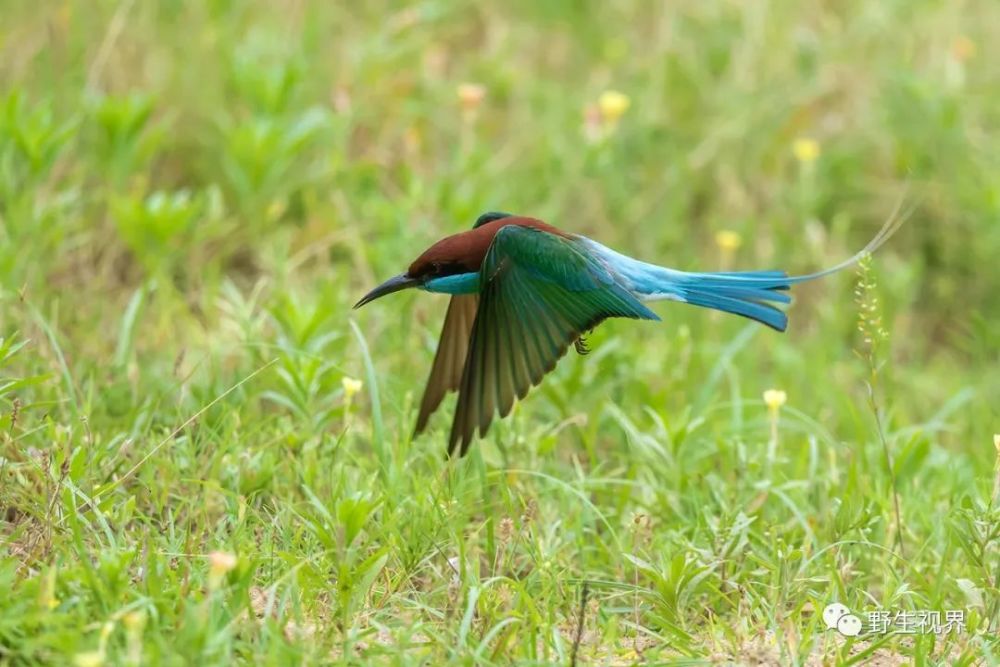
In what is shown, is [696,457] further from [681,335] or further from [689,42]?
[689,42]

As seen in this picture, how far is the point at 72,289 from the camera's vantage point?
469 cm

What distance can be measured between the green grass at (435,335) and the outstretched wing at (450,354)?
0.44 ft

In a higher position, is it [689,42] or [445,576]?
[689,42]

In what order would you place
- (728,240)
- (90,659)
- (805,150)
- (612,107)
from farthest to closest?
(805,150) < (612,107) < (728,240) < (90,659)

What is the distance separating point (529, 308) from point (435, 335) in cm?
88

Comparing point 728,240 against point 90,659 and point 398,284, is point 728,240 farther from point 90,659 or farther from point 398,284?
point 90,659

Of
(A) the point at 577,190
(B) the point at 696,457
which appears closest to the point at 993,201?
(A) the point at 577,190

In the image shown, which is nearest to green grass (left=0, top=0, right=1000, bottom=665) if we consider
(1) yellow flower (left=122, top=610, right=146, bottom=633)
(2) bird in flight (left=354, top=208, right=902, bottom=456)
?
(1) yellow flower (left=122, top=610, right=146, bottom=633)

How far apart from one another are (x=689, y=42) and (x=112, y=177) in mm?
2792

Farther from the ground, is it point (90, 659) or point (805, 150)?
point (805, 150)

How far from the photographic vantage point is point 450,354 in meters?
3.80

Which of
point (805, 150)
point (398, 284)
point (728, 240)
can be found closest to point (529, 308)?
point (398, 284)

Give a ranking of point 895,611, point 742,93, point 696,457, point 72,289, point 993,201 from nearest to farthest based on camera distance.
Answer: point 895,611 → point 696,457 → point 72,289 → point 993,201 → point 742,93

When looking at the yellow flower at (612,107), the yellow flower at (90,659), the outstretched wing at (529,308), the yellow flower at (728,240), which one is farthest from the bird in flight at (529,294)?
the yellow flower at (612,107)
